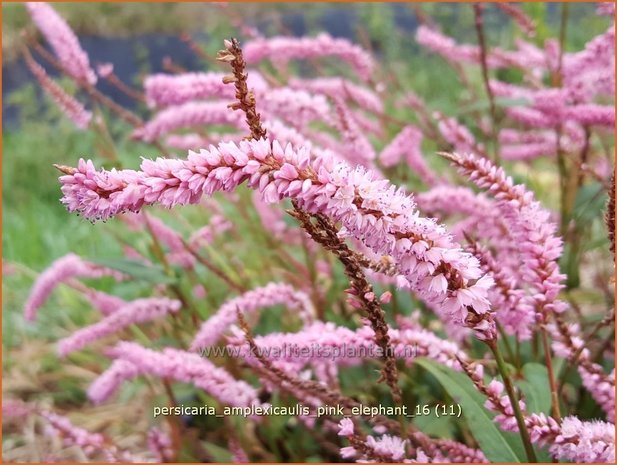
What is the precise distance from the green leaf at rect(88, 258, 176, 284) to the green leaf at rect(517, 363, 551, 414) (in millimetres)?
692

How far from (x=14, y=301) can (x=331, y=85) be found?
172 cm

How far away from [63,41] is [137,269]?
468mm

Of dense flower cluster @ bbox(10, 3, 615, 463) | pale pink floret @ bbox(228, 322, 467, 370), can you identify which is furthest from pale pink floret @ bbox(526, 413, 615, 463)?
pale pink floret @ bbox(228, 322, 467, 370)

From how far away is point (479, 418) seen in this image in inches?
38.0

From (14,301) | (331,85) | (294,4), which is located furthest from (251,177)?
(294,4)

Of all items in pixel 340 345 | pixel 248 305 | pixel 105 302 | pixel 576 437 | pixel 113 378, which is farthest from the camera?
pixel 105 302

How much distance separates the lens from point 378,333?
2.52 feet

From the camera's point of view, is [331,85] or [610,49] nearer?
[610,49]

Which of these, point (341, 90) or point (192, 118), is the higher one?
point (341, 90)

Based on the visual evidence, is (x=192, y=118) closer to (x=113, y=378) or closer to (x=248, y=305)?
(x=248, y=305)

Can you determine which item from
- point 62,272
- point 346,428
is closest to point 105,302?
point 62,272

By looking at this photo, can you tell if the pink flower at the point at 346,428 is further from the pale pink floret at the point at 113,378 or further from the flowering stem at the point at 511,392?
the pale pink floret at the point at 113,378

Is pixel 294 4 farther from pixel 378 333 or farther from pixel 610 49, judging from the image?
pixel 378 333

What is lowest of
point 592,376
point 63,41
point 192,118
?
point 592,376
